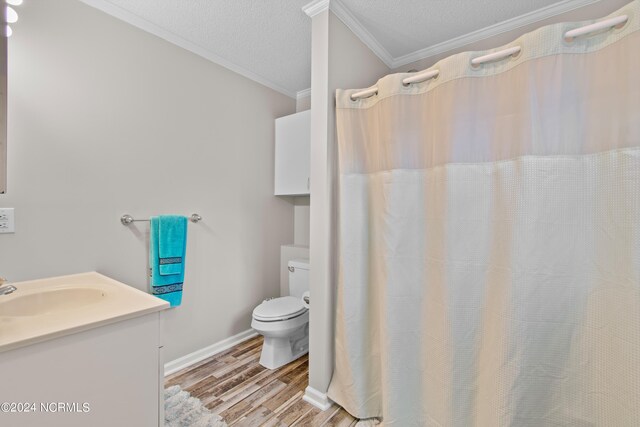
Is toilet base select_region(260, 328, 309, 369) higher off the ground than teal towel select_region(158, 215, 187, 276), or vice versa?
teal towel select_region(158, 215, 187, 276)

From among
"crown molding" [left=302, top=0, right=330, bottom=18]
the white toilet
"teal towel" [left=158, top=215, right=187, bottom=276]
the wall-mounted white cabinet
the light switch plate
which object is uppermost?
"crown molding" [left=302, top=0, right=330, bottom=18]

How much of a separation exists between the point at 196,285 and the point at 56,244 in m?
0.87

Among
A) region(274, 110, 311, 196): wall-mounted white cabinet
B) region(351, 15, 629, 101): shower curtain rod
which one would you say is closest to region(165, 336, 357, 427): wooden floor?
region(274, 110, 311, 196): wall-mounted white cabinet

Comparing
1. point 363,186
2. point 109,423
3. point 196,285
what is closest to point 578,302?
point 363,186

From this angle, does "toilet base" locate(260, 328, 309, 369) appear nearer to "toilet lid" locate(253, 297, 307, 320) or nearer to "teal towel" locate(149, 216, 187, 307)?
"toilet lid" locate(253, 297, 307, 320)

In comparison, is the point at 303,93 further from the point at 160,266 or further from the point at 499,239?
the point at 499,239

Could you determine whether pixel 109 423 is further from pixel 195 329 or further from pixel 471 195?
pixel 471 195

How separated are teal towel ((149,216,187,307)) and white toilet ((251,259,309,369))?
56 centimetres

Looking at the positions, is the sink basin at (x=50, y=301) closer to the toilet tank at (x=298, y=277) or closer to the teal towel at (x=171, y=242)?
the teal towel at (x=171, y=242)

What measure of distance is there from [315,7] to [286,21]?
269 mm

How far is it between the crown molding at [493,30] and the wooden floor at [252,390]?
8.01 feet

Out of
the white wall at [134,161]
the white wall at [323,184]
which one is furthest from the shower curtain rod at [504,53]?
the white wall at [134,161]

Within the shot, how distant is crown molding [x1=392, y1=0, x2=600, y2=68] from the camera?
1607 mm

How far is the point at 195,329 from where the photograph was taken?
210cm
